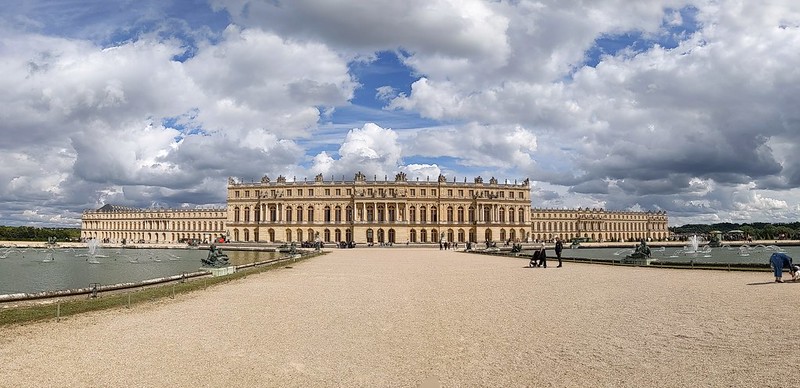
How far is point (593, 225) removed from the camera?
134500mm

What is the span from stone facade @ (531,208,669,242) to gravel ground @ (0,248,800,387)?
11467cm

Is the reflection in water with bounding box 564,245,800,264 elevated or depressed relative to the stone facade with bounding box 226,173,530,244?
depressed

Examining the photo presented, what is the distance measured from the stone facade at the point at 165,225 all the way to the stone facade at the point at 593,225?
246ft

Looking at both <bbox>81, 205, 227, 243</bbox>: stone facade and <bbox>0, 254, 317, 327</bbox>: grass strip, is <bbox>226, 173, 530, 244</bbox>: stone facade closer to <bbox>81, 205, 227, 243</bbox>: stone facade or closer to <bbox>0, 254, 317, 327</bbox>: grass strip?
<bbox>81, 205, 227, 243</bbox>: stone facade

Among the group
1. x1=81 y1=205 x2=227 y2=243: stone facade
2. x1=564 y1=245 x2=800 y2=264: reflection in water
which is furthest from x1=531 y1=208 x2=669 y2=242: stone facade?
x1=81 y1=205 x2=227 y2=243: stone facade

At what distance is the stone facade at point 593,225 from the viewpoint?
129 m

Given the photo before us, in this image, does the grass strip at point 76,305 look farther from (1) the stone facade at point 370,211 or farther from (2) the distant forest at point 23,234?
(2) the distant forest at point 23,234

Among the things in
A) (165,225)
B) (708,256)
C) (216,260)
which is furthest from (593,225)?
(216,260)

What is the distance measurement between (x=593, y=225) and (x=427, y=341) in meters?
Answer: 134

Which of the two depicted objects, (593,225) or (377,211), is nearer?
(377,211)

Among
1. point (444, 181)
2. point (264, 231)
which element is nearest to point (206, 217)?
point (264, 231)

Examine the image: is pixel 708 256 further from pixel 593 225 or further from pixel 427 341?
pixel 593 225

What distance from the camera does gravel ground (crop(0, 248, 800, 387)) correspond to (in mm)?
7316

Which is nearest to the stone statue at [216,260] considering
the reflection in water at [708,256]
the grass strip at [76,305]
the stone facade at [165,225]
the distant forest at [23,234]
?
the grass strip at [76,305]
